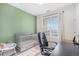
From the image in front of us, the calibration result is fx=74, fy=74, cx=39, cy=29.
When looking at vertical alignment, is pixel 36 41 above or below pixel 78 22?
below

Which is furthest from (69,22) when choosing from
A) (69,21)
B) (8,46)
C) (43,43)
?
(8,46)

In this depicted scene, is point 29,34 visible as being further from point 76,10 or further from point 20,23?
point 76,10

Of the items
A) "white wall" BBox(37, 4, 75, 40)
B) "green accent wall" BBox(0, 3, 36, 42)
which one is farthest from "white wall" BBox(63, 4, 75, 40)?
"green accent wall" BBox(0, 3, 36, 42)

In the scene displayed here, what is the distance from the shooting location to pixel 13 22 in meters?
1.65

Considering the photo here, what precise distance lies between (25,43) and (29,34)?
0.83 ft

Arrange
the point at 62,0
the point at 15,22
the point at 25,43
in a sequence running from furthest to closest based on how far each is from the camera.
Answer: the point at 25,43
the point at 15,22
the point at 62,0

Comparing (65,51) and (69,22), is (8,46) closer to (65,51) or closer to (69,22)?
(65,51)

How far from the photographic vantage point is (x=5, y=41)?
1.57m

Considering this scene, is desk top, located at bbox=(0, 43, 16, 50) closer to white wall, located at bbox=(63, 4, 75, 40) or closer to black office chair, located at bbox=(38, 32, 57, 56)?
black office chair, located at bbox=(38, 32, 57, 56)

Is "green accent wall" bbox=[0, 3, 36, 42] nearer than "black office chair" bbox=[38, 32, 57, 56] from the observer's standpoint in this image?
Yes

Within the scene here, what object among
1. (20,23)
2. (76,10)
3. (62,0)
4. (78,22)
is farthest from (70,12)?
(20,23)

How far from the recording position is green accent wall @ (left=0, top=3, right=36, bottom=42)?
1543 millimetres

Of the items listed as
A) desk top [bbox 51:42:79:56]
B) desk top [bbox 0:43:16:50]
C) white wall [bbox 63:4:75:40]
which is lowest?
desk top [bbox 51:42:79:56]

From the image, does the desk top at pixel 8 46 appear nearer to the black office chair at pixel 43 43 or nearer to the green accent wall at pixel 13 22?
the green accent wall at pixel 13 22
